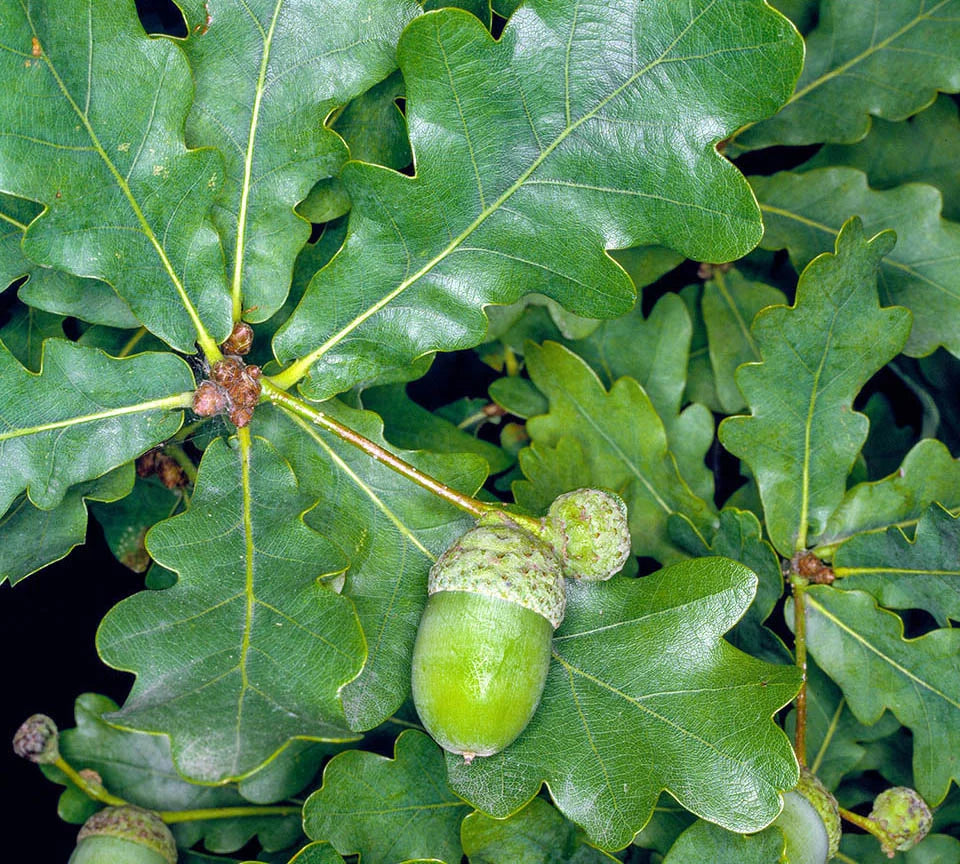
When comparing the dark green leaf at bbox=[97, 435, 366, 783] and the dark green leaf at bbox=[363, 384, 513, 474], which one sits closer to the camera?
the dark green leaf at bbox=[97, 435, 366, 783]

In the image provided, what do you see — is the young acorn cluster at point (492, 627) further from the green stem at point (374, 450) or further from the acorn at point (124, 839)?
the acorn at point (124, 839)

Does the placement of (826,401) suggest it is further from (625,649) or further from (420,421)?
(420,421)

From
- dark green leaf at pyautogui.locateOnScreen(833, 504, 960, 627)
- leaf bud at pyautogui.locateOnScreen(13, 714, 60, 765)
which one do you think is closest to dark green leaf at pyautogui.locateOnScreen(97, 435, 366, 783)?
leaf bud at pyautogui.locateOnScreen(13, 714, 60, 765)

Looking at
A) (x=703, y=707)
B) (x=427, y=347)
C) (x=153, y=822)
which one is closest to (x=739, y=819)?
(x=703, y=707)

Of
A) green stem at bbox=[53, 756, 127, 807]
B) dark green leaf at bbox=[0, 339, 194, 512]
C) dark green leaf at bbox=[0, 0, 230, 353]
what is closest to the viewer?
dark green leaf at bbox=[0, 0, 230, 353]

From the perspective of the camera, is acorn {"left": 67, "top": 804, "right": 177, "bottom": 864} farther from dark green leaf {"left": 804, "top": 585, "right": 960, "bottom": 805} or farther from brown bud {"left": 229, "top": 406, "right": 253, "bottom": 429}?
dark green leaf {"left": 804, "top": 585, "right": 960, "bottom": 805}

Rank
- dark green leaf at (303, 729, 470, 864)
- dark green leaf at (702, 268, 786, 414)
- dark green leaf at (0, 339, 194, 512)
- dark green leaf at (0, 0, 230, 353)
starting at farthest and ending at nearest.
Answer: dark green leaf at (702, 268, 786, 414) → dark green leaf at (303, 729, 470, 864) → dark green leaf at (0, 339, 194, 512) → dark green leaf at (0, 0, 230, 353)
